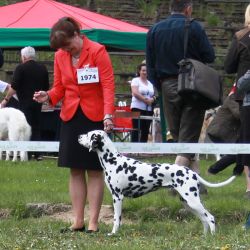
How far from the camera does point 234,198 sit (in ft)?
31.9

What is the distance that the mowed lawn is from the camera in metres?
7.11

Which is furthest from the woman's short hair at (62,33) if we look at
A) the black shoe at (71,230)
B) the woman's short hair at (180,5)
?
the woman's short hair at (180,5)

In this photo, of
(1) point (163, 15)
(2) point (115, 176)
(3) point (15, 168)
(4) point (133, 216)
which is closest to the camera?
(2) point (115, 176)

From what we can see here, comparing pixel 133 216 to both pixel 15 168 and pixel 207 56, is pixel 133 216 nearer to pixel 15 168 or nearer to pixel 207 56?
pixel 207 56

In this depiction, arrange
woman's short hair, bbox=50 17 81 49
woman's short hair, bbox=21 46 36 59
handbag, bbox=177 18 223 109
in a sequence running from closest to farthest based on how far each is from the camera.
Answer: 1. woman's short hair, bbox=50 17 81 49
2. handbag, bbox=177 18 223 109
3. woman's short hair, bbox=21 46 36 59

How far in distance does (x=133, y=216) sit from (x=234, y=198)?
1.15m

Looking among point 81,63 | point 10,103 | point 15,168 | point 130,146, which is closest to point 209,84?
point 130,146

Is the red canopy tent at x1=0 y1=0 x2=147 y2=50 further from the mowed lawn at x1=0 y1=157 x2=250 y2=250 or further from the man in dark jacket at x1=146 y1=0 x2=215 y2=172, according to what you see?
the man in dark jacket at x1=146 y1=0 x2=215 y2=172

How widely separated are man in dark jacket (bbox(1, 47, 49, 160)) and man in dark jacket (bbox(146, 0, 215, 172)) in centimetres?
551

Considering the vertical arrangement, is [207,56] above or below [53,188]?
above

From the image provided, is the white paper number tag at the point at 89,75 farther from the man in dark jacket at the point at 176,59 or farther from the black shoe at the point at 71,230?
the man in dark jacket at the point at 176,59

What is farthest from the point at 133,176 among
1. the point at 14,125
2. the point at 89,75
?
the point at 14,125

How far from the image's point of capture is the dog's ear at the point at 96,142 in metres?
7.80

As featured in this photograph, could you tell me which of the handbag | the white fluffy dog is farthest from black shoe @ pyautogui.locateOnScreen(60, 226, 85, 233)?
the white fluffy dog
